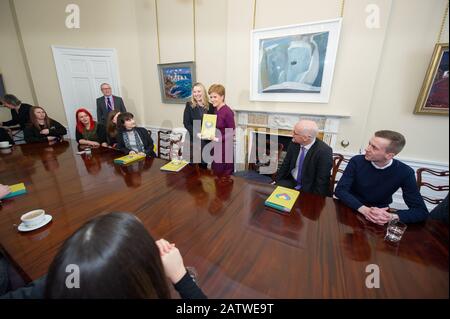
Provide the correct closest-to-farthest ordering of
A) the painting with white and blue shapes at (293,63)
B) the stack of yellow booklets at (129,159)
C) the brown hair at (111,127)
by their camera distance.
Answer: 1. the stack of yellow booklets at (129,159)
2. the painting with white and blue shapes at (293,63)
3. the brown hair at (111,127)

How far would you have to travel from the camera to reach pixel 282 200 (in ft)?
4.12

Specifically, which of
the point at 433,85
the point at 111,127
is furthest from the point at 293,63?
the point at 111,127

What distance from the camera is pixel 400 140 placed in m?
1.31

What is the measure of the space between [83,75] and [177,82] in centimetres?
198

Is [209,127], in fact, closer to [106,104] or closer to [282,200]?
[282,200]

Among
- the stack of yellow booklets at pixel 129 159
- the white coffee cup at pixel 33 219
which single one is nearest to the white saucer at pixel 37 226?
the white coffee cup at pixel 33 219

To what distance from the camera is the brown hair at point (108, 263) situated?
1.56 feet

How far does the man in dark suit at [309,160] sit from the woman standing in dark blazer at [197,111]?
1.12 metres

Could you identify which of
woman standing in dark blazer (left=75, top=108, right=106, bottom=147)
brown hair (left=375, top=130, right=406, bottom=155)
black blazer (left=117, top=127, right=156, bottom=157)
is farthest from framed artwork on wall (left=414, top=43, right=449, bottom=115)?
woman standing in dark blazer (left=75, top=108, right=106, bottom=147)

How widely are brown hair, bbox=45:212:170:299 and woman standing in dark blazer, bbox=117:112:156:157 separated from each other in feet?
6.93

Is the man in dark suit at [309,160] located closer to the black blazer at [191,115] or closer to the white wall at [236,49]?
the white wall at [236,49]

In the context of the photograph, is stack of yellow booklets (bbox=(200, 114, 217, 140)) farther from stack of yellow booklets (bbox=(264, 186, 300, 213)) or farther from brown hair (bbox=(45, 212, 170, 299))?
brown hair (bbox=(45, 212, 170, 299))

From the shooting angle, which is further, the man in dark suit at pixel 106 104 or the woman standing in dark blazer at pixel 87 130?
the man in dark suit at pixel 106 104

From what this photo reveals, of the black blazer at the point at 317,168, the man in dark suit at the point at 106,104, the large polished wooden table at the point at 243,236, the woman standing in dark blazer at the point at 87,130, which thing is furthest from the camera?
the man in dark suit at the point at 106,104
